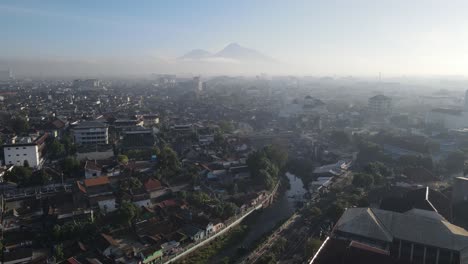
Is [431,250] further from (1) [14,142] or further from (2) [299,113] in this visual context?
(2) [299,113]

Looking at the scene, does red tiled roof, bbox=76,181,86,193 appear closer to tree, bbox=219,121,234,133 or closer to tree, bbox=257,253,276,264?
tree, bbox=257,253,276,264

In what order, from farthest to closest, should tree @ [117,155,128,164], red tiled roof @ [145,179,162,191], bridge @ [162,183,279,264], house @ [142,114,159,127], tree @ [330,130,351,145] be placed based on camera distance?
house @ [142,114,159,127] < tree @ [330,130,351,145] < tree @ [117,155,128,164] < red tiled roof @ [145,179,162,191] < bridge @ [162,183,279,264]

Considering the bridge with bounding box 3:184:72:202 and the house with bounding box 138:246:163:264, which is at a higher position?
the bridge with bounding box 3:184:72:202

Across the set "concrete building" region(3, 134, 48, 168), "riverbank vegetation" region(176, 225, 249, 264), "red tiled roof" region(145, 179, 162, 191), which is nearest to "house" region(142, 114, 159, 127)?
"concrete building" region(3, 134, 48, 168)

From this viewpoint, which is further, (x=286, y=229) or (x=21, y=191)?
(x=21, y=191)

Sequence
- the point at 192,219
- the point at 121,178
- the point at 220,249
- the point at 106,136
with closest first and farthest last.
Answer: the point at 220,249 → the point at 192,219 → the point at 121,178 → the point at 106,136

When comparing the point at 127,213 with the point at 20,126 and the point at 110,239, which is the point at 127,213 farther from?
the point at 20,126

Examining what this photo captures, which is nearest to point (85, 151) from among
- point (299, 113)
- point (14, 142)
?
point (14, 142)
